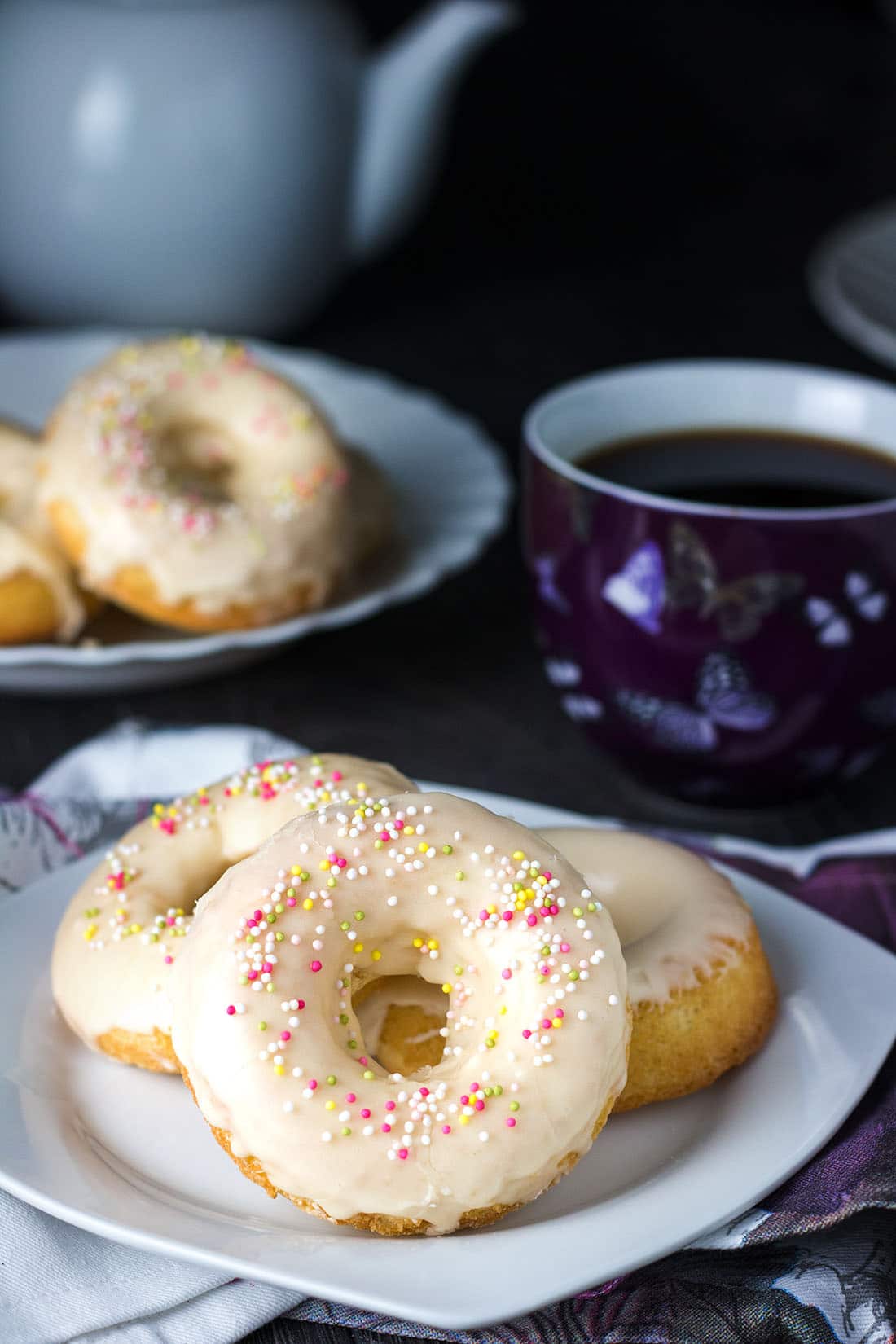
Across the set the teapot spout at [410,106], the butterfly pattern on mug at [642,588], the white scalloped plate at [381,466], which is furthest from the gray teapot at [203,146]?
the butterfly pattern on mug at [642,588]

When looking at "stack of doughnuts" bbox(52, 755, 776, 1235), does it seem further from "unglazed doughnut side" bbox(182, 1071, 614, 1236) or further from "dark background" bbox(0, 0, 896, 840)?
"dark background" bbox(0, 0, 896, 840)

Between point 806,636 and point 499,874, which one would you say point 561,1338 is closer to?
point 499,874

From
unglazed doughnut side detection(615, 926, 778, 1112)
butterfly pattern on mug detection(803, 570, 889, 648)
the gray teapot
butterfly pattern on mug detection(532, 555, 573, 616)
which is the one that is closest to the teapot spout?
the gray teapot

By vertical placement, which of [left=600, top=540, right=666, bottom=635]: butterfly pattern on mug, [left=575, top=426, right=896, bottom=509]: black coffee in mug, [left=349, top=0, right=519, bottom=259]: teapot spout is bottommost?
[left=600, top=540, right=666, bottom=635]: butterfly pattern on mug

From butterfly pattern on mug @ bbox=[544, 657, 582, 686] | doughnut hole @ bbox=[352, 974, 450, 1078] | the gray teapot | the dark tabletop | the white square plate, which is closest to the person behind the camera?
the white square plate

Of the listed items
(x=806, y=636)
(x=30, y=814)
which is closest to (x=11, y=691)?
(x=30, y=814)
